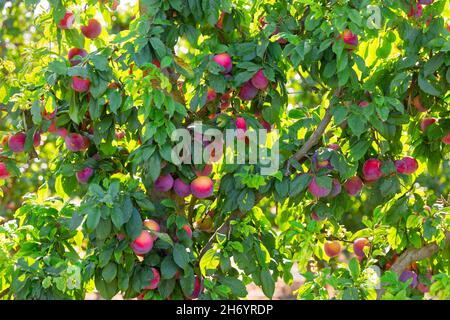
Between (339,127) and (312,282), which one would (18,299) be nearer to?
(312,282)

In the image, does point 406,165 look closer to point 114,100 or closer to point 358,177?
point 358,177

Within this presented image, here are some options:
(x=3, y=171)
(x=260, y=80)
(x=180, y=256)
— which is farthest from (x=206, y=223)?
(x=3, y=171)

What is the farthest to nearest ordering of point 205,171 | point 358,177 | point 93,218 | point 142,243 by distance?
point 358,177 < point 205,171 < point 142,243 < point 93,218

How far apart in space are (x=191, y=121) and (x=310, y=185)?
0.46m

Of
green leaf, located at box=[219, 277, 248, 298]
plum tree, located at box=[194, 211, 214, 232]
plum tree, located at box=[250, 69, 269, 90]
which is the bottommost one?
plum tree, located at box=[194, 211, 214, 232]

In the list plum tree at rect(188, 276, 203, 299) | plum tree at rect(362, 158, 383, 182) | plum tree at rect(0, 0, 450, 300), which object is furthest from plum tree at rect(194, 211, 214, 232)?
plum tree at rect(362, 158, 383, 182)

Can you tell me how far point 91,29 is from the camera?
248 centimetres

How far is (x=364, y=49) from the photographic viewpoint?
2459 mm

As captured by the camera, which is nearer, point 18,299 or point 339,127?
point 18,299

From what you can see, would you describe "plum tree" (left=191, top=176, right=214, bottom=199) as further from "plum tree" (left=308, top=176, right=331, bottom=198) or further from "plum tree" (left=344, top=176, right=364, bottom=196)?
"plum tree" (left=344, top=176, right=364, bottom=196)

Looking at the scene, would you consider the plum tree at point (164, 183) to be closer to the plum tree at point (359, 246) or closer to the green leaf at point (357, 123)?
the green leaf at point (357, 123)

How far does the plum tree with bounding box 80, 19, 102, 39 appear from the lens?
2473mm

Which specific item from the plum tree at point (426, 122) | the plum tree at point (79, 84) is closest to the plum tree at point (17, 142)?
the plum tree at point (79, 84)

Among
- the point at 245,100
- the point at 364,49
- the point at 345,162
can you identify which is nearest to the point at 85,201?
the point at 245,100
